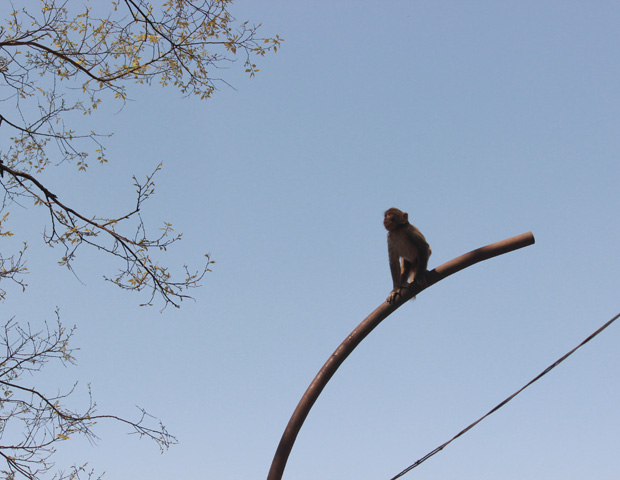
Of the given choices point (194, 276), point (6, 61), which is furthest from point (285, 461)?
point (6, 61)

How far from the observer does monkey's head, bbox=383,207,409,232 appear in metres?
8.13

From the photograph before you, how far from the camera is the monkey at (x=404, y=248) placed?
7492mm

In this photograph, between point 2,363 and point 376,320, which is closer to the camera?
point 376,320

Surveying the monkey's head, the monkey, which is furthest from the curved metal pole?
the monkey's head

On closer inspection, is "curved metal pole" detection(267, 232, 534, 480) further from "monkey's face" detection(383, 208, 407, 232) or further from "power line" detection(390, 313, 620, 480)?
"monkey's face" detection(383, 208, 407, 232)

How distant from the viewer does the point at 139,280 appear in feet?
24.1

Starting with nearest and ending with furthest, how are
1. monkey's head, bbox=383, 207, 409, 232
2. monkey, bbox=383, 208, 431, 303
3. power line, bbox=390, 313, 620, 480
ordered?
power line, bbox=390, 313, 620, 480 → monkey, bbox=383, 208, 431, 303 → monkey's head, bbox=383, 207, 409, 232

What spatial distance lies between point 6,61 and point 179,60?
2.29m

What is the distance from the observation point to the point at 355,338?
4.89 meters

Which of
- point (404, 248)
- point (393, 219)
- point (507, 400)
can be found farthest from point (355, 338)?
point (393, 219)

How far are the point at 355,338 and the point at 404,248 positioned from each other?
319 centimetres

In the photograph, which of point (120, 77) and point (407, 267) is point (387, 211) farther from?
point (120, 77)

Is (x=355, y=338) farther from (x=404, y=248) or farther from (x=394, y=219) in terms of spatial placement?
(x=394, y=219)

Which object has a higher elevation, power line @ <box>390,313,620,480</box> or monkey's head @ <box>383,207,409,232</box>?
monkey's head @ <box>383,207,409,232</box>
